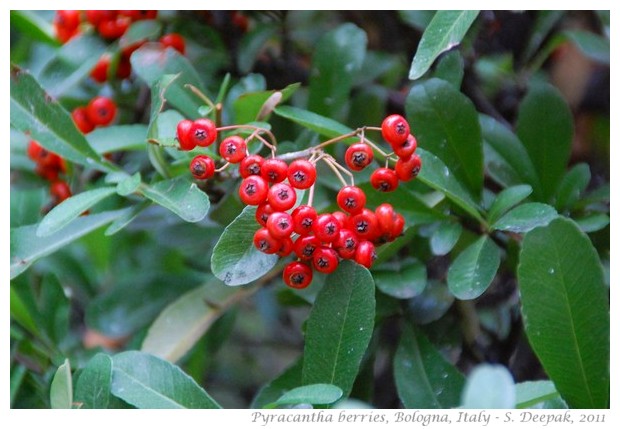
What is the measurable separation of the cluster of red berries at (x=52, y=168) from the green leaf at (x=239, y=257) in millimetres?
495

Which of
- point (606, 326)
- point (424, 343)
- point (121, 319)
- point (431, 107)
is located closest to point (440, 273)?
point (424, 343)

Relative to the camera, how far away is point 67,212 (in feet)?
3.28

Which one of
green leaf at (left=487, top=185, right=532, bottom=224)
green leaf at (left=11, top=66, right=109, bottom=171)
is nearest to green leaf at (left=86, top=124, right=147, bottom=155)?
green leaf at (left=11, top=66, right=109, bottom=171)

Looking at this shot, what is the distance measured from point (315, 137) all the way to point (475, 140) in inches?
9.0

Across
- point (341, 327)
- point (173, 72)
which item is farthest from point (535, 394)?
point (173, 72)

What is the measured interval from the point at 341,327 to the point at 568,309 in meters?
0.26

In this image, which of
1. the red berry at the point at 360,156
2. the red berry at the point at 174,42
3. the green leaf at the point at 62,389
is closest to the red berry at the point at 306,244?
the red berry at the point at 360,156

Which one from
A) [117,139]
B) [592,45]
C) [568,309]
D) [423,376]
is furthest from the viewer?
[592,45]

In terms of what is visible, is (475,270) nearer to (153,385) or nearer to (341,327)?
(341,327)

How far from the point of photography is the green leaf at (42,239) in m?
1.12

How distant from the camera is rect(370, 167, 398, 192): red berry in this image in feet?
3.30

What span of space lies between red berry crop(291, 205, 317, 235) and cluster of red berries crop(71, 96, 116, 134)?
1.83 feet

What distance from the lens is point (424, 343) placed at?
112 centimetres
